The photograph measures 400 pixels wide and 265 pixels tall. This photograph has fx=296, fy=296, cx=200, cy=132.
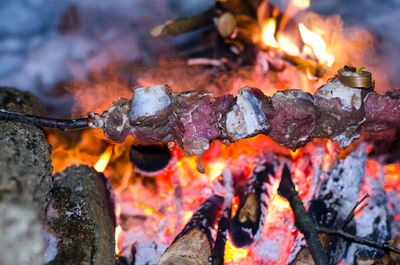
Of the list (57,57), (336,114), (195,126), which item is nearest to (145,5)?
(57,57)

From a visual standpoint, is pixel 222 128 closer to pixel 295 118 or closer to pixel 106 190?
pixel 295 118

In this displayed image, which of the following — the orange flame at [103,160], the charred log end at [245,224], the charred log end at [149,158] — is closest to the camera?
the charred log end at [245,224]

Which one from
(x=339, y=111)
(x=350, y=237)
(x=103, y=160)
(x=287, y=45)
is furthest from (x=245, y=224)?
(x=287, y=45)

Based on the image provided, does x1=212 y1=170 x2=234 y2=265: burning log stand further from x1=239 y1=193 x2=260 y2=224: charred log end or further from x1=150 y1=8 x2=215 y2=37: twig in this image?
x1=150 y1=8 x2=215 y2=37: twig

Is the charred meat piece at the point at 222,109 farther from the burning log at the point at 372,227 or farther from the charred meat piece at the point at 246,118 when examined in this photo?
the burning log at the point at 372,227

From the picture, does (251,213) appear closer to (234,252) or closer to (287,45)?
(234,252)

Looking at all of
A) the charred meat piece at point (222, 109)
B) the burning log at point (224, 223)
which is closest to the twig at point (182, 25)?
the burning log at point (224, 223)

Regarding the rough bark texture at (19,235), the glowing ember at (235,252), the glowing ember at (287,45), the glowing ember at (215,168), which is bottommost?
the glowing ember at (235,252)
